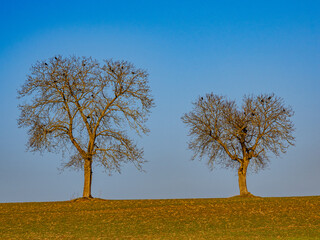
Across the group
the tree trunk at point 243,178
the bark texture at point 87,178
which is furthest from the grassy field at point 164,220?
the tree trunk at point 243,178

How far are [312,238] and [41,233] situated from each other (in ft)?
46.2

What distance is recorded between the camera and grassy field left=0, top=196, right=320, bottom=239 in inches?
923

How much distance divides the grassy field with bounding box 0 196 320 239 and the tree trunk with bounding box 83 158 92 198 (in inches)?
98.0

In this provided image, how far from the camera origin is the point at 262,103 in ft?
152

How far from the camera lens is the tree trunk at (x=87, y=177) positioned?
131 ft

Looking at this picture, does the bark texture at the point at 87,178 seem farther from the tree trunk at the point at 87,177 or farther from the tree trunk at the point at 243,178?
the tree trunk at the point at 243,178

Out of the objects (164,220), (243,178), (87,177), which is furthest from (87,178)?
(243,178)

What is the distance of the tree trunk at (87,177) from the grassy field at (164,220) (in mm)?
2489

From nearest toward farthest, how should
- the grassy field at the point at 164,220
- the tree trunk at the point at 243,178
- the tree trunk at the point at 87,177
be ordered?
the grassy field at the point at 164,220 → the tree trunk at the point at 87,177 → the tree trunk at the point at 243,178

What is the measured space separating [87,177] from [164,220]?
13788 mm

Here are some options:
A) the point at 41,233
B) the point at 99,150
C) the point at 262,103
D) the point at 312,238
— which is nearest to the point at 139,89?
the point at 99,150

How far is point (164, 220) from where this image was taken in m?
27.9

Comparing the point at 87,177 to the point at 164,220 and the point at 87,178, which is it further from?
the point at 164,220

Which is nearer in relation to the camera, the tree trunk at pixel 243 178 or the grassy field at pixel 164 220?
the grassy field at pixel 164 220
